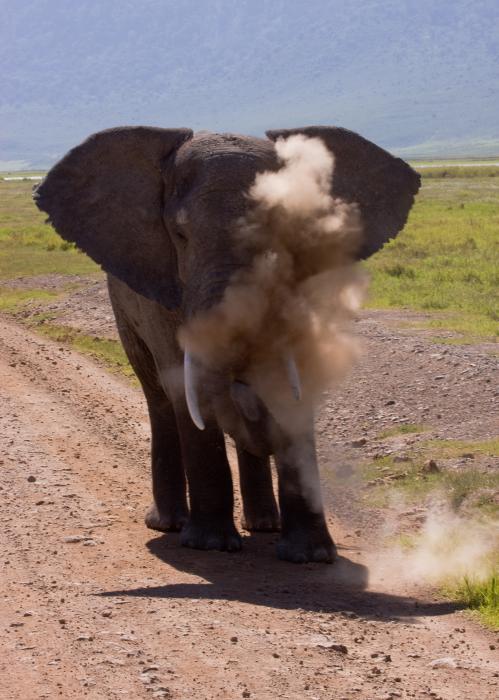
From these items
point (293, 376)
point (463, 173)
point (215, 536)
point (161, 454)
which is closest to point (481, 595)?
point (293, 376)

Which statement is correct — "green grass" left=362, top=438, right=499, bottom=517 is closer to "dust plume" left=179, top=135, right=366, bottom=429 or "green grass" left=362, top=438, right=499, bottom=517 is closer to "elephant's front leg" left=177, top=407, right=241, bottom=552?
"dust plume" left=179, top=135, right=366, bottom=429

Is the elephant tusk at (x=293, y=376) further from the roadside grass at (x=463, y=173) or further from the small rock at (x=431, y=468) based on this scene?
the roadside grass at (x=463, y=173)

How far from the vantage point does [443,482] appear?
412 inches

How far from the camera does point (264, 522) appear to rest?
977 cm

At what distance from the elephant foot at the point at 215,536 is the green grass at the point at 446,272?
7631mm

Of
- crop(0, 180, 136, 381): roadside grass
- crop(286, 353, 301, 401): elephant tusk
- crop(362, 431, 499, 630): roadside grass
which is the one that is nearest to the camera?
crop(362, 431, 499, 630): roadside grass

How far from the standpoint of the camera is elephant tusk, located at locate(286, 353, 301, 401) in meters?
8.13

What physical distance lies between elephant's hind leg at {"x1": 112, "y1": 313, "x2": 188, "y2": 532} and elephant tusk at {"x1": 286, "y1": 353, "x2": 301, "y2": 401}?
2092mm

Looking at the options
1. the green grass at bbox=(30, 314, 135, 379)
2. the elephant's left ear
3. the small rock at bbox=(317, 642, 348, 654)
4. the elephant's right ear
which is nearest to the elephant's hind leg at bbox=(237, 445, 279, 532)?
the elephant's right ear

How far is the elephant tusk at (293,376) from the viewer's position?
8.13 meters

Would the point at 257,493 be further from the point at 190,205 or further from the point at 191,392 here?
the point at 190,205

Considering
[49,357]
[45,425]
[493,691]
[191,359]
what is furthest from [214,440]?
[49,357]

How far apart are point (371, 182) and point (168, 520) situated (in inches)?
111

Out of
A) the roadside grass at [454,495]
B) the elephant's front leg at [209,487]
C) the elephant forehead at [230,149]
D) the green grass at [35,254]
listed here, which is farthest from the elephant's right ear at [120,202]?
the green grass at [35,254]
